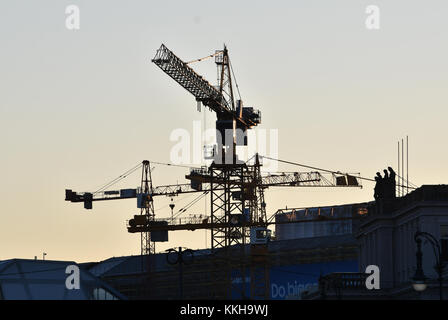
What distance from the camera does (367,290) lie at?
144125mm

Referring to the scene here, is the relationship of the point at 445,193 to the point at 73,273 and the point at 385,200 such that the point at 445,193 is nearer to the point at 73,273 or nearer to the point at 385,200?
the point at 385,200

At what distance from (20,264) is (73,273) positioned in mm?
8988
